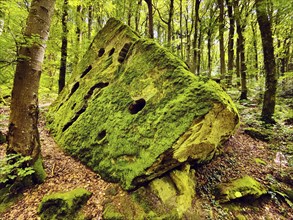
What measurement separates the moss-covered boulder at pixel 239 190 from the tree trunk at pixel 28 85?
411 centimetres

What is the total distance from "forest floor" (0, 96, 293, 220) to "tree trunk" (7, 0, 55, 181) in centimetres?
74

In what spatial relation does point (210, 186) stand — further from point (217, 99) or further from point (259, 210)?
point (217, 99)

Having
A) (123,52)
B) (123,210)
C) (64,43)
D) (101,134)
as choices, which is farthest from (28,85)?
(64,43)

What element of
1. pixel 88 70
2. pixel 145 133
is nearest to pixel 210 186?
pixel 145 133

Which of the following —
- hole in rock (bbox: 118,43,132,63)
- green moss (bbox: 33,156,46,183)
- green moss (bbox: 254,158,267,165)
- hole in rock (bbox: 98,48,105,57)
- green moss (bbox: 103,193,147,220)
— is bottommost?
green moss (bbox: 103,193,147,220)

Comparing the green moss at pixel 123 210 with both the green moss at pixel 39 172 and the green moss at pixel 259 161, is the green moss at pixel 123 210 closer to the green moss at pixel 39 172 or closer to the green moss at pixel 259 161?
the green moss at pixel 39 172

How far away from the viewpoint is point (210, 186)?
13.7ft

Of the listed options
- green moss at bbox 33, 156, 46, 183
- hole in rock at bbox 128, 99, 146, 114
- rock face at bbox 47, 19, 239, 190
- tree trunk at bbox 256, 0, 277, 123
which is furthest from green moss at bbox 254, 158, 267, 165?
green moss at bbox 33, 156, 46, 183

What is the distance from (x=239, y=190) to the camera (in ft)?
13.1

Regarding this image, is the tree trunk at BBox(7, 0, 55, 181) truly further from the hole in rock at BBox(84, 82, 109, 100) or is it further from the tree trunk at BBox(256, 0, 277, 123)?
the tree trunk at BBox(256, 0, 277, 123)

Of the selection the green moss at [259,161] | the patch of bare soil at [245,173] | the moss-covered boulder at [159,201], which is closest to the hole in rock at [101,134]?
the moss-covered boulder at [159,201]

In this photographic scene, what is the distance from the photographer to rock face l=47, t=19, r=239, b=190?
3779 mm

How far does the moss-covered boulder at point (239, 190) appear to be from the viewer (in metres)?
3.91

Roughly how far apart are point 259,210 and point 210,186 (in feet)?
3.40
